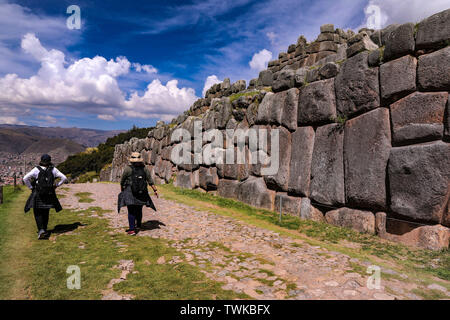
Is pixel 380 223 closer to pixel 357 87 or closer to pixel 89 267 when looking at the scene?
pixel 357 87

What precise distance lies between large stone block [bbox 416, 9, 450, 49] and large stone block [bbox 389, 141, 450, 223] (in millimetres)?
2060

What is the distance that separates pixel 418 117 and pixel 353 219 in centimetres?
273

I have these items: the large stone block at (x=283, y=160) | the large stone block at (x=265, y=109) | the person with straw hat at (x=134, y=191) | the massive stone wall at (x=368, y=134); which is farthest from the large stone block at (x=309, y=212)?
the person with straw hat at (x=134, y=191)

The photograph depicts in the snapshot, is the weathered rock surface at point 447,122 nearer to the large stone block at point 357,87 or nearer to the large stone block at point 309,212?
the large stone block at point 357,87

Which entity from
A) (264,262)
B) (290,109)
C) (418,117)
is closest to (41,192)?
(264,262)

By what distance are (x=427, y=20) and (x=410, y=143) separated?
253 cm

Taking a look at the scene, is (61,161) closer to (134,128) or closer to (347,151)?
(134,128)

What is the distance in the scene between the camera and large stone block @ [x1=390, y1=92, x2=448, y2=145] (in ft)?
17.7

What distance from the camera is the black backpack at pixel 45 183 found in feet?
20.2

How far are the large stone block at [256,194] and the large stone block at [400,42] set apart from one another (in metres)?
5.35

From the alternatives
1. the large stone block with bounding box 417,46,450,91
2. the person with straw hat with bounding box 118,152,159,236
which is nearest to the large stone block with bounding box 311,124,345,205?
the large stone block with bounding box 417,46,450,91

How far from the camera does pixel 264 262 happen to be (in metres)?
4.86
